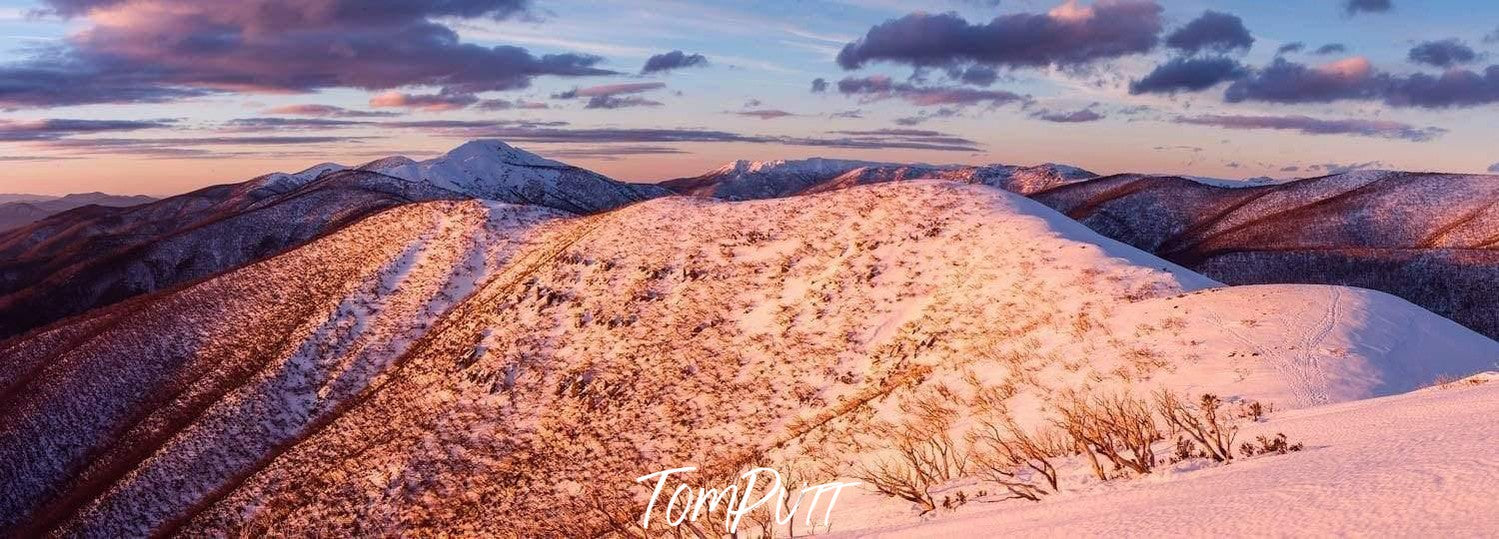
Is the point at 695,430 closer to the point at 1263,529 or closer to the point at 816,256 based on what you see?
the point at 816,256

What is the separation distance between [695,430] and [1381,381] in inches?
670

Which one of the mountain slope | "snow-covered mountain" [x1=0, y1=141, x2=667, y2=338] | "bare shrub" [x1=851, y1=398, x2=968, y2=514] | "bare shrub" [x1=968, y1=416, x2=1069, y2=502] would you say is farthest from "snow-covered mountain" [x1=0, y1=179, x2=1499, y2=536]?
the mountain slope

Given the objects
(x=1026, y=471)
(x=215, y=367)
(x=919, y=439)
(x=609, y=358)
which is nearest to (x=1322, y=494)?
(x=1026, y=471)

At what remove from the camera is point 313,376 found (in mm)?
43000

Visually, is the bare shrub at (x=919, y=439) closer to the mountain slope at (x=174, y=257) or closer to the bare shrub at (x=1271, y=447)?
the bare shrub at (x=1271, y=447)

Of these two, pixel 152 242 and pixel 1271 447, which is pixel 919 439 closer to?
pixel 1271 447

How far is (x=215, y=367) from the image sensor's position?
46.0 meters

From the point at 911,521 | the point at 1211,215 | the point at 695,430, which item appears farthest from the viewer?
the point at 1211,215

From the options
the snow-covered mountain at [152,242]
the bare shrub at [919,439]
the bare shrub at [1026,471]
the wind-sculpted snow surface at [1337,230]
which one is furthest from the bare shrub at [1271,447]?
the snow-covered mountain at [152,242]

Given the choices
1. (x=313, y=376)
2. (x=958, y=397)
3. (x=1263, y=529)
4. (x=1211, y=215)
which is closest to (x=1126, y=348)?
(x=958, y=397)

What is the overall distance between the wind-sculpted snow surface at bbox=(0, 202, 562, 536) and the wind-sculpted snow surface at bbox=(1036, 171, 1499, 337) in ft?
168

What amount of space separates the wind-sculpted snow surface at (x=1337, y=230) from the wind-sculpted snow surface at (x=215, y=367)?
5128cm

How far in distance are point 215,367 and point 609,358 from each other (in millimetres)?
26710

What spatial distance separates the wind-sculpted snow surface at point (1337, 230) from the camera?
4978 centimetres
